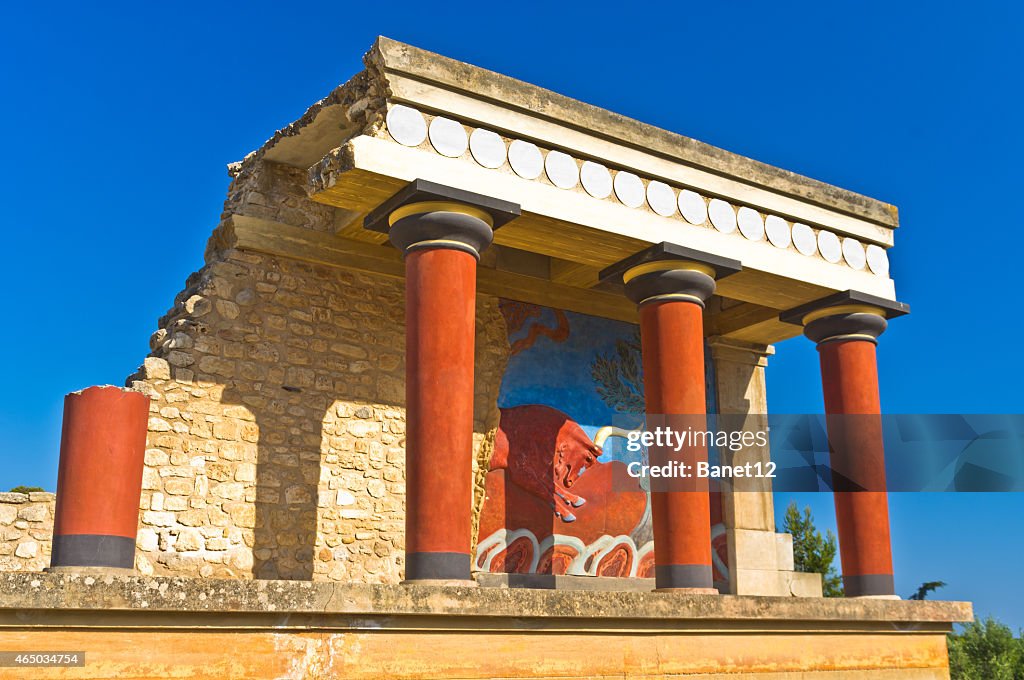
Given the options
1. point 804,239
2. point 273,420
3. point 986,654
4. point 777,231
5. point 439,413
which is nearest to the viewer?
point 439,413

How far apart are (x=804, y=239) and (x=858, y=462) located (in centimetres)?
230

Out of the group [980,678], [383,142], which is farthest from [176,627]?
[980,678]

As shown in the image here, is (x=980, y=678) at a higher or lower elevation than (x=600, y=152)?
lower

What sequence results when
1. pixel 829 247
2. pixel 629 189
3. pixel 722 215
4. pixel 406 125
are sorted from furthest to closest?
pixel 829 247 < pixel 722 215 < pixel 629 189 < pixel 406 125

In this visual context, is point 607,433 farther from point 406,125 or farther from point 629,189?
point 406,125

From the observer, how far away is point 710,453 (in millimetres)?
11617

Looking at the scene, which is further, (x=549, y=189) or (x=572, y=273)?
(x=572, y=273)

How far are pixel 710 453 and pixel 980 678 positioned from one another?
424 inches

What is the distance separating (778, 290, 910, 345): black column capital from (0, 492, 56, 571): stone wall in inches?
291

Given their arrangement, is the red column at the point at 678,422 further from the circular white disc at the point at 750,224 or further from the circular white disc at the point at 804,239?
the circular white disc at the point at 804,239

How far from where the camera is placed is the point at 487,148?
801cm

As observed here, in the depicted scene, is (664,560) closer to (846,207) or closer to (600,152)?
(600,152)

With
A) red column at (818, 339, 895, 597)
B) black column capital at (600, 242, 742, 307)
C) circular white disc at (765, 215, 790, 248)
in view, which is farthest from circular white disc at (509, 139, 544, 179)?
red column at (818, 339, 895, 597)

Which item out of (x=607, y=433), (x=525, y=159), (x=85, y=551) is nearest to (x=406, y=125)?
(x=525, y=159)
